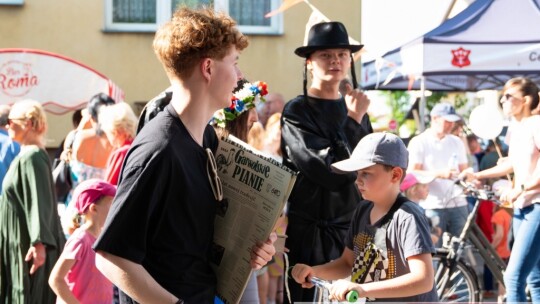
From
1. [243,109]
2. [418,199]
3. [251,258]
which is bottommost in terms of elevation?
[418,199]

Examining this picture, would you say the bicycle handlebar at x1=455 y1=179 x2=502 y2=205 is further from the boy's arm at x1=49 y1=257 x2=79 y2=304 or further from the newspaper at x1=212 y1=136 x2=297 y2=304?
the newspaper at x1=212 y1=136 x2=297 y2=304

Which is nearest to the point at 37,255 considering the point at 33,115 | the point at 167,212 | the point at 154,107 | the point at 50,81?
the point at 33,115

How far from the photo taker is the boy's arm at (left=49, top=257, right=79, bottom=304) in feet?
17.7

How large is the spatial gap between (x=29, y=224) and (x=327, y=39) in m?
2.45

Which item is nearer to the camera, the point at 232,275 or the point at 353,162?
the point at 232,275

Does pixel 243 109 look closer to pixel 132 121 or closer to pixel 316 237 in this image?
pixel 316 237

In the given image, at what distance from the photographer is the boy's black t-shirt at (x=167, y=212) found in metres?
3.06

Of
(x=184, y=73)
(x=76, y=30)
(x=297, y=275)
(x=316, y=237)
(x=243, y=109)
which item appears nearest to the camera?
(x=184, y=73)

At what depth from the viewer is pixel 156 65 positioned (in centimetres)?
1527

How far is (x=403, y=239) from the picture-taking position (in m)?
4.23

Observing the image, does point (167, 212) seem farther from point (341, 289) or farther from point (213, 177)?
point (341, 289)

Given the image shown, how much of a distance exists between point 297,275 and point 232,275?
0.91m

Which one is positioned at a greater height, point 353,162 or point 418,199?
point 353,162

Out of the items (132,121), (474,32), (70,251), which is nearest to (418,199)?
(474,32)
